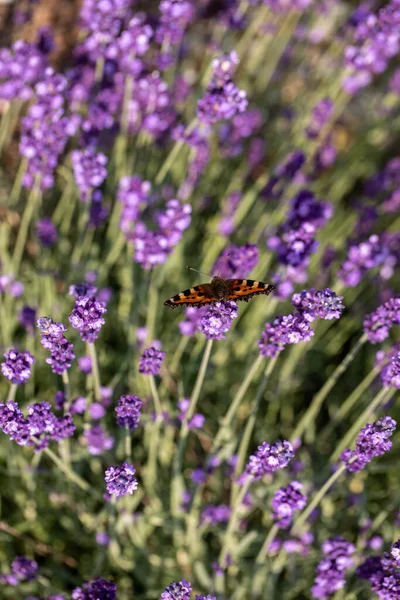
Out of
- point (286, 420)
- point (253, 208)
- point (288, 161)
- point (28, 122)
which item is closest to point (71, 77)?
point (28, 122)

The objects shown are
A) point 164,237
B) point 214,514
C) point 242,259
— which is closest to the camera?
point 242,259

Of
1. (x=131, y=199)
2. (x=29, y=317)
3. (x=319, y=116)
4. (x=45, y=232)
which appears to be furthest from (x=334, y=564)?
(x=319, y=116)

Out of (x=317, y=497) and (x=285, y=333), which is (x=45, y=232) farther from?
(x=317, y=497)

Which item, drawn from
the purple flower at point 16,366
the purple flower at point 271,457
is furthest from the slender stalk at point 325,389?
the purple flower at point 16,366

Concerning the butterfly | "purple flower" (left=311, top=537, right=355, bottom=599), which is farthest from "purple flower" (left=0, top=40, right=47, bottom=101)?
"purple flower" (left=311, top=537, right=355, bottom=599)

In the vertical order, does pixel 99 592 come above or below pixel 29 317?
below

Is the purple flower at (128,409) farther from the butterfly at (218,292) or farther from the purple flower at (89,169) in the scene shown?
the purple flower at (89,169)
